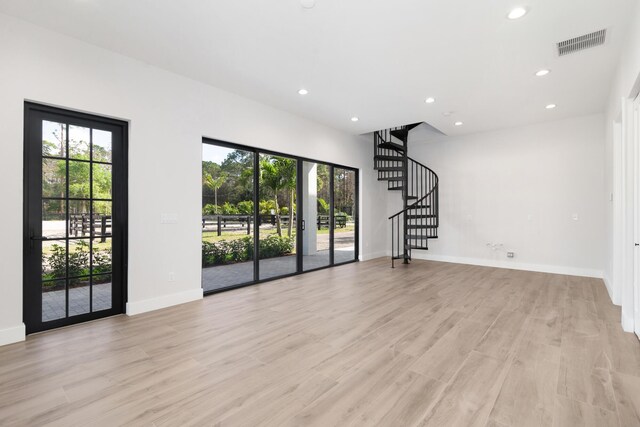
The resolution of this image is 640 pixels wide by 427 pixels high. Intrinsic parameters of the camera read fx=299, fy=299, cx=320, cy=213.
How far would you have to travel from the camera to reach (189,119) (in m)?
4.16

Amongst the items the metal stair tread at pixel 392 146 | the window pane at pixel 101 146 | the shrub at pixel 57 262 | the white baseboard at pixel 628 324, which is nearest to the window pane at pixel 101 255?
the shrub at pixel 57 262

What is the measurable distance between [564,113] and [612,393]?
5.31 m

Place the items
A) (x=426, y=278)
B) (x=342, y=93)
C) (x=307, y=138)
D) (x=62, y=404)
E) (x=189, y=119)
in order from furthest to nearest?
(x=307, y=138) → (x=426, y=278) → (x=342, y=93) → (x=189, y=119) → (x=62, y=404)

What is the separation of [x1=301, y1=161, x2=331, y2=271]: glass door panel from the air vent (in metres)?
4.32

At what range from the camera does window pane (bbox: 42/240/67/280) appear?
3117mm

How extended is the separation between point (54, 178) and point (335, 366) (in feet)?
11.4

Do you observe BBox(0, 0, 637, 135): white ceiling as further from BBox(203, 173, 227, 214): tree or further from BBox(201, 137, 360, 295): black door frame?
BBox(203, 173, 227, 214): tree

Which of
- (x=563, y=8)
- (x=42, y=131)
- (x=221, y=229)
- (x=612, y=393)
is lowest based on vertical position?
(x=612, y=393)

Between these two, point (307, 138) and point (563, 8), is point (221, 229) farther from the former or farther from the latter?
point (563, 8)

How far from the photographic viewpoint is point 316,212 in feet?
24.1

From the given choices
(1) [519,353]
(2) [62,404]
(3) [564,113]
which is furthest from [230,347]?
(3) [564,113]

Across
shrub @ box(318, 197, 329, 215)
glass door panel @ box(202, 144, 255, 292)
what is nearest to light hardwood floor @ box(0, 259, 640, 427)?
glass door panel @ box(202, 144, 255, 292)

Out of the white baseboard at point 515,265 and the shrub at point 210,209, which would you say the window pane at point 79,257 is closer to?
the shrub at point 210,209

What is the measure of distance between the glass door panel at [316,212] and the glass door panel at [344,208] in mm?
211
